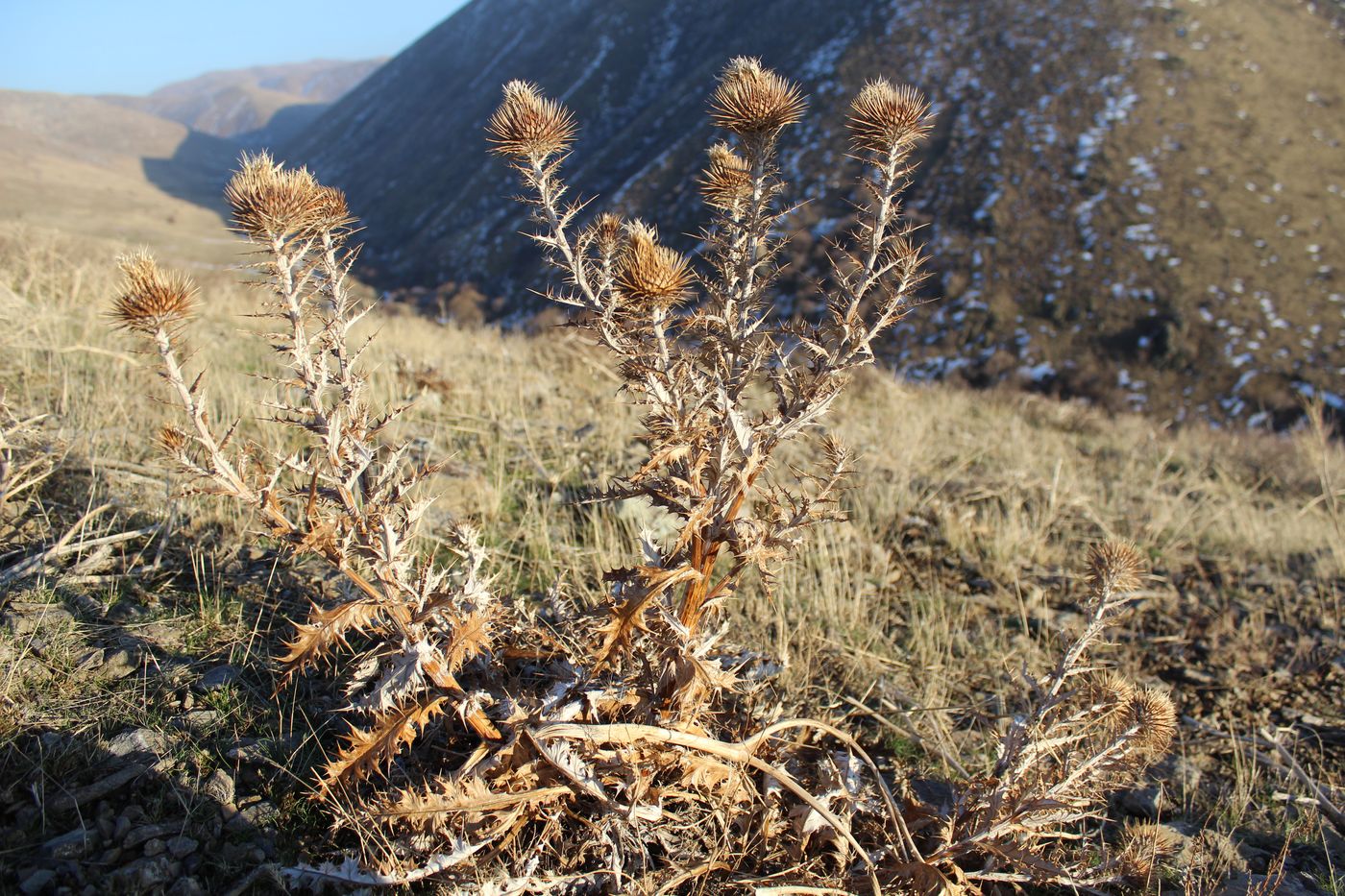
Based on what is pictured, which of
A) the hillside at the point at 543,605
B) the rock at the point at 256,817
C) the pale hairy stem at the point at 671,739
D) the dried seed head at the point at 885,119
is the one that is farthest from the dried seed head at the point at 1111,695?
the rock at the point at 256,817

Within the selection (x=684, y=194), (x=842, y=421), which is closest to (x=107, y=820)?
(x=842, y=421)

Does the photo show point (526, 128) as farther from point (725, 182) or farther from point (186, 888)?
point (186, 888)

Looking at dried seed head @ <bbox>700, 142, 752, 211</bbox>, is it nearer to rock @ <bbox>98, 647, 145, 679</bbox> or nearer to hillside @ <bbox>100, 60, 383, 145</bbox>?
rock @ <bbox>98, 647, 145, 679</bbox>

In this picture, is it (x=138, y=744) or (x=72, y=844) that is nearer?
(x=72, y=844)

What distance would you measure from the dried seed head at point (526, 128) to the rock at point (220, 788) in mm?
1722

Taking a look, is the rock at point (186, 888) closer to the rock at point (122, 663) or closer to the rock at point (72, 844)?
the rock at point (72, 844)

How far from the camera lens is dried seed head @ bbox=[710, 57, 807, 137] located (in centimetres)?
161

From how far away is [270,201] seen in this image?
4.73 ft

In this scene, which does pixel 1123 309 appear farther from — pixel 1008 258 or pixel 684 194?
pixel 684 194

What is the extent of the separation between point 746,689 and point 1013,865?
0.83 meters

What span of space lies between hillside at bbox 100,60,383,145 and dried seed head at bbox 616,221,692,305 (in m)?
124

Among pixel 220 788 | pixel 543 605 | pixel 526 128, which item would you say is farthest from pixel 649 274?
pixel 220 788

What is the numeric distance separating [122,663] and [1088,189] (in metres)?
33.5

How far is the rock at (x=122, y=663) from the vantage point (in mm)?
2229
